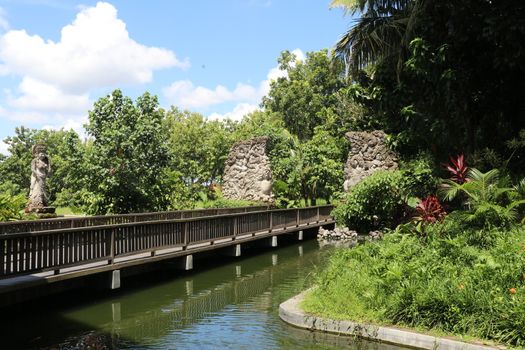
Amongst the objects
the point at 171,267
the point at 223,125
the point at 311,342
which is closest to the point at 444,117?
the point at 171,267

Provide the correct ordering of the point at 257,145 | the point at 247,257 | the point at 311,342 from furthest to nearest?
the point at 257,145 < the point at 247,257 < the point at 311,342

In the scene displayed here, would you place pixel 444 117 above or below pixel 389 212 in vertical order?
above

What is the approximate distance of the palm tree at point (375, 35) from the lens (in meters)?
22.5

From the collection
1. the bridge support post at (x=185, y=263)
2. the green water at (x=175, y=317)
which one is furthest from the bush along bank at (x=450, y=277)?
A: the bridge support post at (x=185, y=263)

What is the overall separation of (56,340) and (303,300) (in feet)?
13.6

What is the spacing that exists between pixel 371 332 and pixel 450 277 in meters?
1.59

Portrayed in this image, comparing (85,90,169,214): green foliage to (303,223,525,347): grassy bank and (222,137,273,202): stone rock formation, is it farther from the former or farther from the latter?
(303,223,525,347): grassy bank

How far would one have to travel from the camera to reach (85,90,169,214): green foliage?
71.3ft

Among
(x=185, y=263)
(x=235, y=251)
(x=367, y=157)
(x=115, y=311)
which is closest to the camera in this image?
(x=115, y=311)

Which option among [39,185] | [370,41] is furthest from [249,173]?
[39,185]

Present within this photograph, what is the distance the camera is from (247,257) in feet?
63.6

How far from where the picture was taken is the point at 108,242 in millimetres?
12203

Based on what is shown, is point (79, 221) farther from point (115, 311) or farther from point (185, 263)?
point (115, 311)

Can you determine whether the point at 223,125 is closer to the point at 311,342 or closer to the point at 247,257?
the point at 247,257
